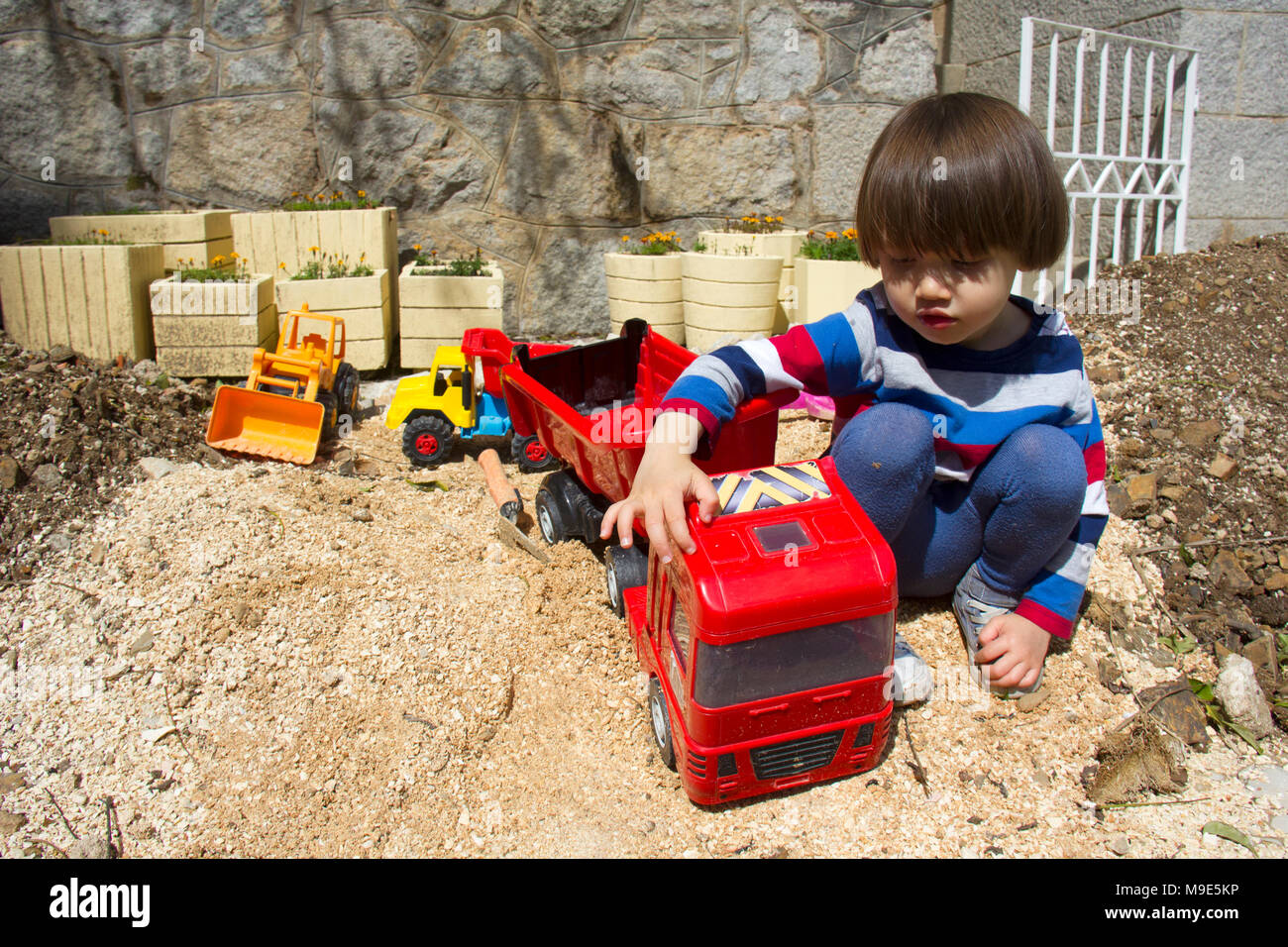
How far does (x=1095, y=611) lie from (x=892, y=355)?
79 cm

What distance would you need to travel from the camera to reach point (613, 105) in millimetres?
3822

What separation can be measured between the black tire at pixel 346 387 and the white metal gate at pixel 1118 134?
2.56 meters

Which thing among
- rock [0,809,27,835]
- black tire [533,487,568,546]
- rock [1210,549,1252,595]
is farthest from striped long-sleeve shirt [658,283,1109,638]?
rock [0,809,27,835]

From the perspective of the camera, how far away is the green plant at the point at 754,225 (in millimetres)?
3959

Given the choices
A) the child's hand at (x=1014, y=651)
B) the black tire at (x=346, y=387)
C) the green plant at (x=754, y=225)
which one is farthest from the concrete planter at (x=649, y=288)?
the child's hand at (x=1014, y=651)

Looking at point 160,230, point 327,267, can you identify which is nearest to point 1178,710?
point 327,267

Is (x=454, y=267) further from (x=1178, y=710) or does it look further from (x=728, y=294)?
(x=1178, y=710)

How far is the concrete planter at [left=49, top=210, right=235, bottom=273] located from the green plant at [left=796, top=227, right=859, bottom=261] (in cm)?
246

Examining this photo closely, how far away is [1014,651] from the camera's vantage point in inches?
62.2

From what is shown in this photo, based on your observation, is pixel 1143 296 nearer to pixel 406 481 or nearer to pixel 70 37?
pixel 406 481

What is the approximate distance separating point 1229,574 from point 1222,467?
422mm

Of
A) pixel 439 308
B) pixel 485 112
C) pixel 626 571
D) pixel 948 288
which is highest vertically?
pixel 485 112

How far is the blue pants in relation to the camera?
4.81 ft

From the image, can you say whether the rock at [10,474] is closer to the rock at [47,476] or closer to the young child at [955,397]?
the rock at [47,476]
